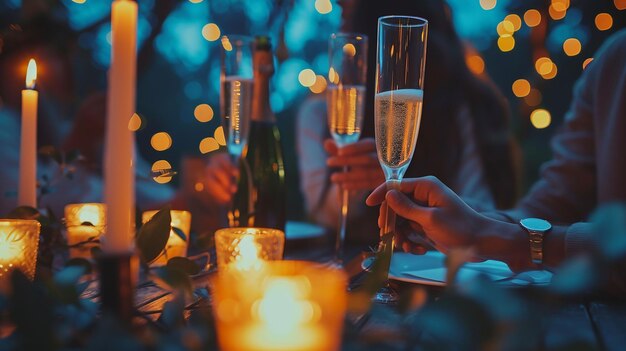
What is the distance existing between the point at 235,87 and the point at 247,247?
1.58 ft

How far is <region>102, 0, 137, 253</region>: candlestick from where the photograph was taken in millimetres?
456

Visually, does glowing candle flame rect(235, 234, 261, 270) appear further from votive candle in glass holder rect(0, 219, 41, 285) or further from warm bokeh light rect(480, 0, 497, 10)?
warm bokeh light rect(480, 0, 497, 10)

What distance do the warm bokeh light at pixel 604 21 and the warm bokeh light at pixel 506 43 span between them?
0.67 m

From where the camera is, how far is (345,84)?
1.17 meters

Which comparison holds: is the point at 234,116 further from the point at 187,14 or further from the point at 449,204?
the point at 187,14

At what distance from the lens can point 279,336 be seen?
36 centimetres

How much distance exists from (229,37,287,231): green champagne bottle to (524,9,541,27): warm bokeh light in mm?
3060

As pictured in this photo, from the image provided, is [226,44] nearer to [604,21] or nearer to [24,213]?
[24,213]

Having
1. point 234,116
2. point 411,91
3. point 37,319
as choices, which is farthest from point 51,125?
point 37,319

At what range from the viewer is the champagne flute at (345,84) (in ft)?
3.79

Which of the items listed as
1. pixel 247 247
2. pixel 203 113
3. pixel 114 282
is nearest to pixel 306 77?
pixel 203 113

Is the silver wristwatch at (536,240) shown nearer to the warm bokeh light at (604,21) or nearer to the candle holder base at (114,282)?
the candle holder base at (114,282)

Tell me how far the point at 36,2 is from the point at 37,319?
8.33 feet

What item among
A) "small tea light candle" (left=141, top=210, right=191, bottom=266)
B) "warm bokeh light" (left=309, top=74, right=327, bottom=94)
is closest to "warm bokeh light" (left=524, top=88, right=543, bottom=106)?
"warm bokeh light" (left=309, top=74, right=327, bottom=94)
